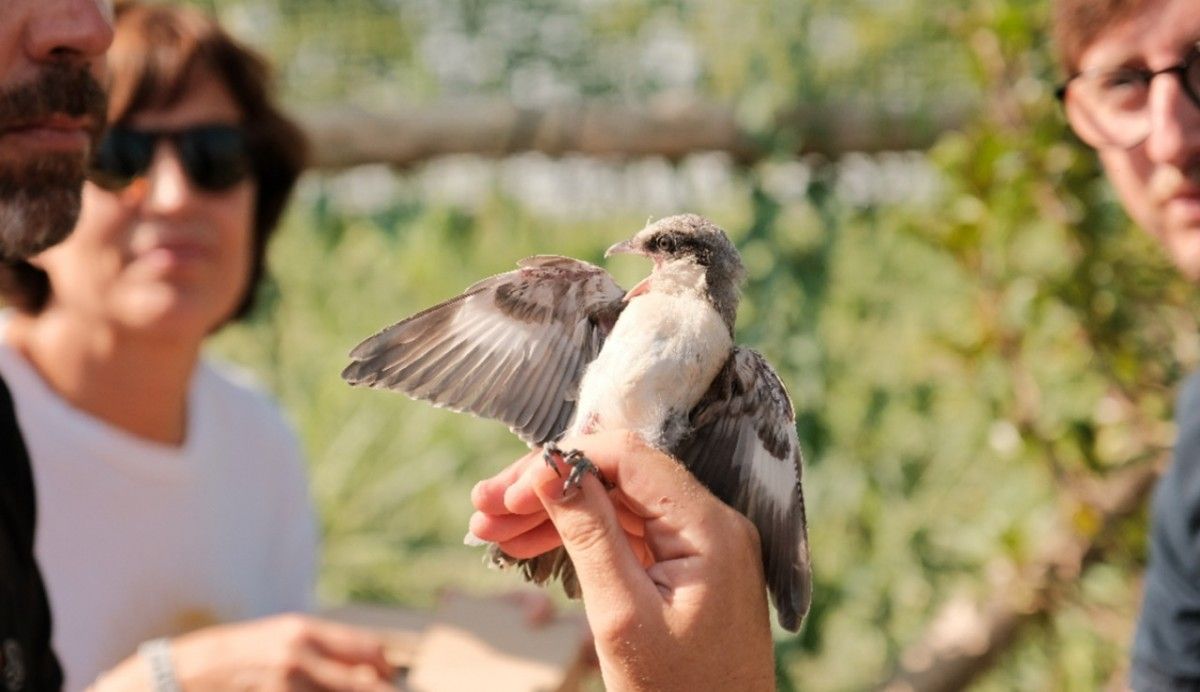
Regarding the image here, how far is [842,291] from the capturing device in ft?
12.5

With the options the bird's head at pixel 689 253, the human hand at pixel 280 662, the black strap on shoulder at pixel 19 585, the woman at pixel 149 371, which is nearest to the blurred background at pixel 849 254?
the woman at pixel 149 371

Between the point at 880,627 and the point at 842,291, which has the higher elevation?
the point at 842,291

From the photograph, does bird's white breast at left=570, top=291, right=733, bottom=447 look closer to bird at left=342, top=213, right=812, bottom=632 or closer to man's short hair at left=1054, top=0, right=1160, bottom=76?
bird at left=342, top=213, right=812, bottom=632

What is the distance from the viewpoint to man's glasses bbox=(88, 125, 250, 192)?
8.62ft

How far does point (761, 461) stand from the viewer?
1433 mm

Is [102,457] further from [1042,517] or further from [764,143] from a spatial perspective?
[1042,517]

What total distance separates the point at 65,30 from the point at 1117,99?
4.59 feet

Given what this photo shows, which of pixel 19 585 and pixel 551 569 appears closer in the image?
pixel 551 569

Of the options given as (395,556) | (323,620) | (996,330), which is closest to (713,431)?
(323,620)

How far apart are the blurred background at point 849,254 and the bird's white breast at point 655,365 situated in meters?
1.98

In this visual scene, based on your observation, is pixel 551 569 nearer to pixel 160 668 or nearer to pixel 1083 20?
pixel 160 668

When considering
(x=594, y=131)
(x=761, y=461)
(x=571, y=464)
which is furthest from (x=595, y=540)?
(x=594, y=131)

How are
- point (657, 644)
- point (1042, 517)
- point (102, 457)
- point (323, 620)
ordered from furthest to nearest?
1. point (1042, 517)
2. point (102, 457)
3. point (323, 620)
4. point (657, 644)

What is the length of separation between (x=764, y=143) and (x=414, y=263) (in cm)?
112
